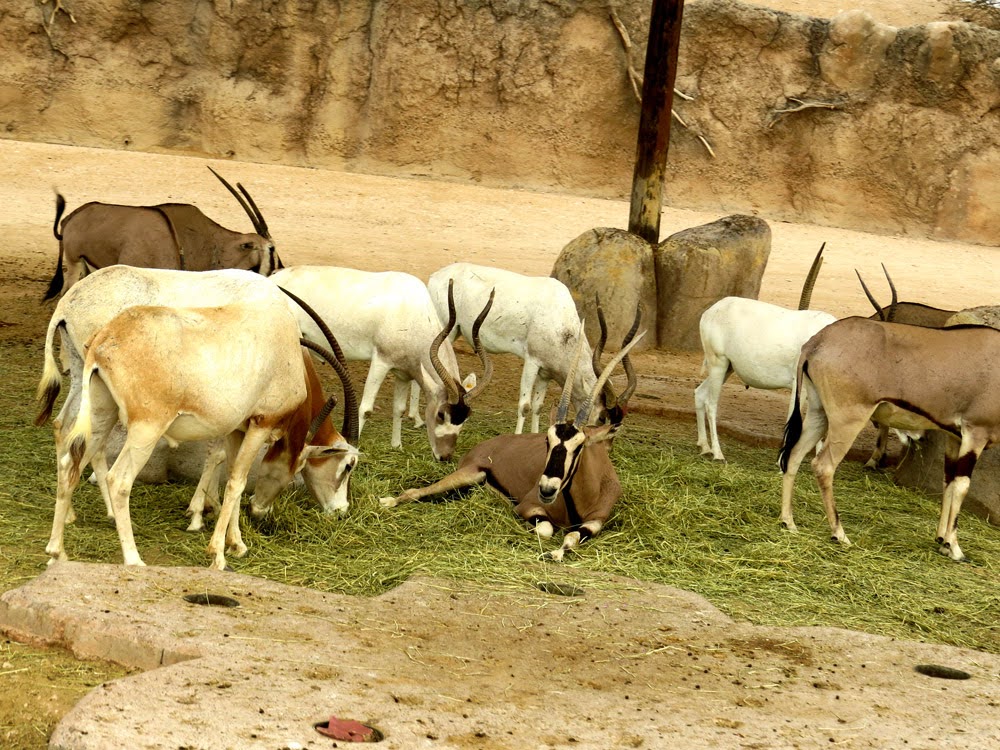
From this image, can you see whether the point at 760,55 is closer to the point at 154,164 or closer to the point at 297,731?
the point at 154,164

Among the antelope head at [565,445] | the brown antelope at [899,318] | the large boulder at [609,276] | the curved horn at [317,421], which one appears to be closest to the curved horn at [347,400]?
the curved horn at [317,421]

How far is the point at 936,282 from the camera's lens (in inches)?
725

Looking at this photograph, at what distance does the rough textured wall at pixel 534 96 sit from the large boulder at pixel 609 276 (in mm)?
10090

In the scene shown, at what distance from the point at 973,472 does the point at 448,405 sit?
3.32 metres

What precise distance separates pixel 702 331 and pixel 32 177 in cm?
1273

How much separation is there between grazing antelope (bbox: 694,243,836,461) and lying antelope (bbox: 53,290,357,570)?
3.90 metres

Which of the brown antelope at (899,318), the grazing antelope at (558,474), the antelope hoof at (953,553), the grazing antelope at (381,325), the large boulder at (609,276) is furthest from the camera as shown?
the large boulder at (609,276)

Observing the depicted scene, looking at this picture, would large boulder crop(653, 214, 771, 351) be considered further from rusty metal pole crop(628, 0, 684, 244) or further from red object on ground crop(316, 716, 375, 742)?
red object on ground crop(316, 716, 375, 742)

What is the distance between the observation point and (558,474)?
6.48 m

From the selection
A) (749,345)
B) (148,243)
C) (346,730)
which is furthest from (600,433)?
(148,243)

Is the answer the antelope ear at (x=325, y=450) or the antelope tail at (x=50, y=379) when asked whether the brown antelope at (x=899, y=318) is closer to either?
the antelope ear at (x=325, y=450)

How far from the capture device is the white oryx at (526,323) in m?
8.95

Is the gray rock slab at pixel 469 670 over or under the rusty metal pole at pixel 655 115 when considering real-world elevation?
under

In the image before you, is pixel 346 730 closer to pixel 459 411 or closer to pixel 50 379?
pixel 50 379
